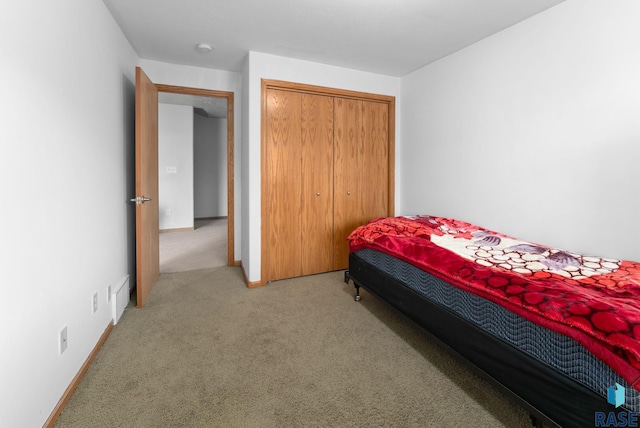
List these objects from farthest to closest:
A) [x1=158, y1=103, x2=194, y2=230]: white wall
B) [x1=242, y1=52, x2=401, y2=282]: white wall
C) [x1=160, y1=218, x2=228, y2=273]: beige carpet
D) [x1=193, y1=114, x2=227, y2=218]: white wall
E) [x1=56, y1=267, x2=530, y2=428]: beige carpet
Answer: [x1=193, y1=114, x2=227, y2=218]: white wall → [x1=158, y1=103, x2=194, y2=230]: white wall → [x1=160, y1=218, x2=228, y2=273]: beige carpet → [x1=242, y1=52, x2=401, y2=282]: white wall → [x1=56, y1=267, x2=530, y2=428]: beige carpet

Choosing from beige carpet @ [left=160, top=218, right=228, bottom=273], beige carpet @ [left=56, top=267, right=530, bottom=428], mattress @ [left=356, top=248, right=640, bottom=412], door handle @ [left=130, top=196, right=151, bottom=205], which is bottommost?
beige carpet @ [left=56, top=267, right=530, bottom=428]

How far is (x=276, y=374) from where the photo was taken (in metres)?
1.77

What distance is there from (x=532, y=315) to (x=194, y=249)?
4542 millimetres

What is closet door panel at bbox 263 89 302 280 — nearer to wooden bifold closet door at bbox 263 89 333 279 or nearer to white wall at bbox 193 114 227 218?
wooden bifold closet door at bbox 263 89 333 279

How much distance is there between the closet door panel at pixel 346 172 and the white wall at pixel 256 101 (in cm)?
31

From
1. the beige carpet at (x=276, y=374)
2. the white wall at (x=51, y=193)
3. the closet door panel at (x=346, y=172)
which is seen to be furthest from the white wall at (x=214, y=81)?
the beige carpet at (x=276, y=374)

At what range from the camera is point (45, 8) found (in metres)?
1.38

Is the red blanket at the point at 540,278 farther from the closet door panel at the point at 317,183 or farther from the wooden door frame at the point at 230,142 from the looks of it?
the wooden door frame at the point at 230,142

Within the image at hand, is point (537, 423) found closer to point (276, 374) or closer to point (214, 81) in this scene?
point (276, 374)

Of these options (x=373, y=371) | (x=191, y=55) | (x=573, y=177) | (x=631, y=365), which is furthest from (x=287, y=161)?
(x=631, y=365)

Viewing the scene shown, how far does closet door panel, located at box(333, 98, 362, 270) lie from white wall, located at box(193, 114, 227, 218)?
4.86m

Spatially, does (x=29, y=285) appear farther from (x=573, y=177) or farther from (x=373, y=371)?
(x=573, y=177)

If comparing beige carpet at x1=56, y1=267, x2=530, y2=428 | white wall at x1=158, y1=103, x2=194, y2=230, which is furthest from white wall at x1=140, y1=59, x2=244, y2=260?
white wall at x1=158, y1=103, x2=194, y2=230

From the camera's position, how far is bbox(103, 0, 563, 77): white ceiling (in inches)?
86.0
